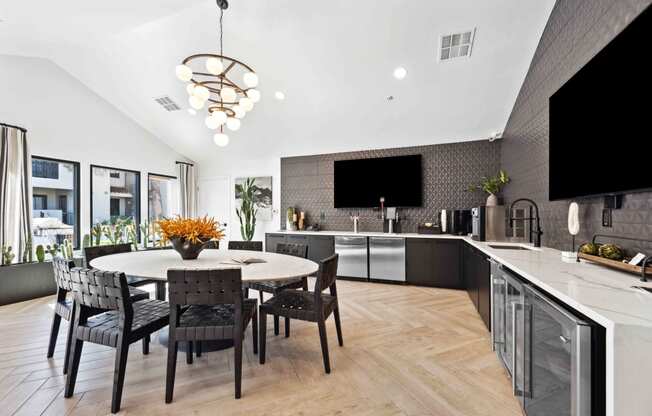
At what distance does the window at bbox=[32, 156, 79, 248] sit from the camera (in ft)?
15.5

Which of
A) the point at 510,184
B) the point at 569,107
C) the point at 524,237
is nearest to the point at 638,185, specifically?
the point at 569,107

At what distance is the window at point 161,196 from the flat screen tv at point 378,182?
12.5 feet

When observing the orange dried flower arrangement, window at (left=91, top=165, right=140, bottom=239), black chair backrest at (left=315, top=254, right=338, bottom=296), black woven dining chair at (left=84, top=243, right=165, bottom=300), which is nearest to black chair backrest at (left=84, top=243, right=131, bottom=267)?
black woven dining chair at (left=84, top=243, right=165, bottom=300)

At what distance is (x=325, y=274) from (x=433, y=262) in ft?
9.73

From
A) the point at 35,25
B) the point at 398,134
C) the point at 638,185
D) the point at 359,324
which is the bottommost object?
the point at 359,324

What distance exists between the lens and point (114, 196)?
5844 mm

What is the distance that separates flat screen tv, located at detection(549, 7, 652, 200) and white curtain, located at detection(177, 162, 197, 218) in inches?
267

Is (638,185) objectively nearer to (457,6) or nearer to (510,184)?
(457,6)

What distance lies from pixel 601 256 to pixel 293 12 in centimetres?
351

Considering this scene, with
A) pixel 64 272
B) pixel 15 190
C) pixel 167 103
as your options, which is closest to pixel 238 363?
pixel 64 272

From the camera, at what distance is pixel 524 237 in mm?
3604

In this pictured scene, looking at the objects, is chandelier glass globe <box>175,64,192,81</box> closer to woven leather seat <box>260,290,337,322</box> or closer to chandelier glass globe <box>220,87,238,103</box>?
chandelier glass globe <box>220,87,238,103</box>

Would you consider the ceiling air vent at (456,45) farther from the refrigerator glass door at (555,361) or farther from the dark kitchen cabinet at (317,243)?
the dark kitchen cabinet at (317,243)

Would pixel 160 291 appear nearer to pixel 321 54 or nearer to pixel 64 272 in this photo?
pixel 64 272
